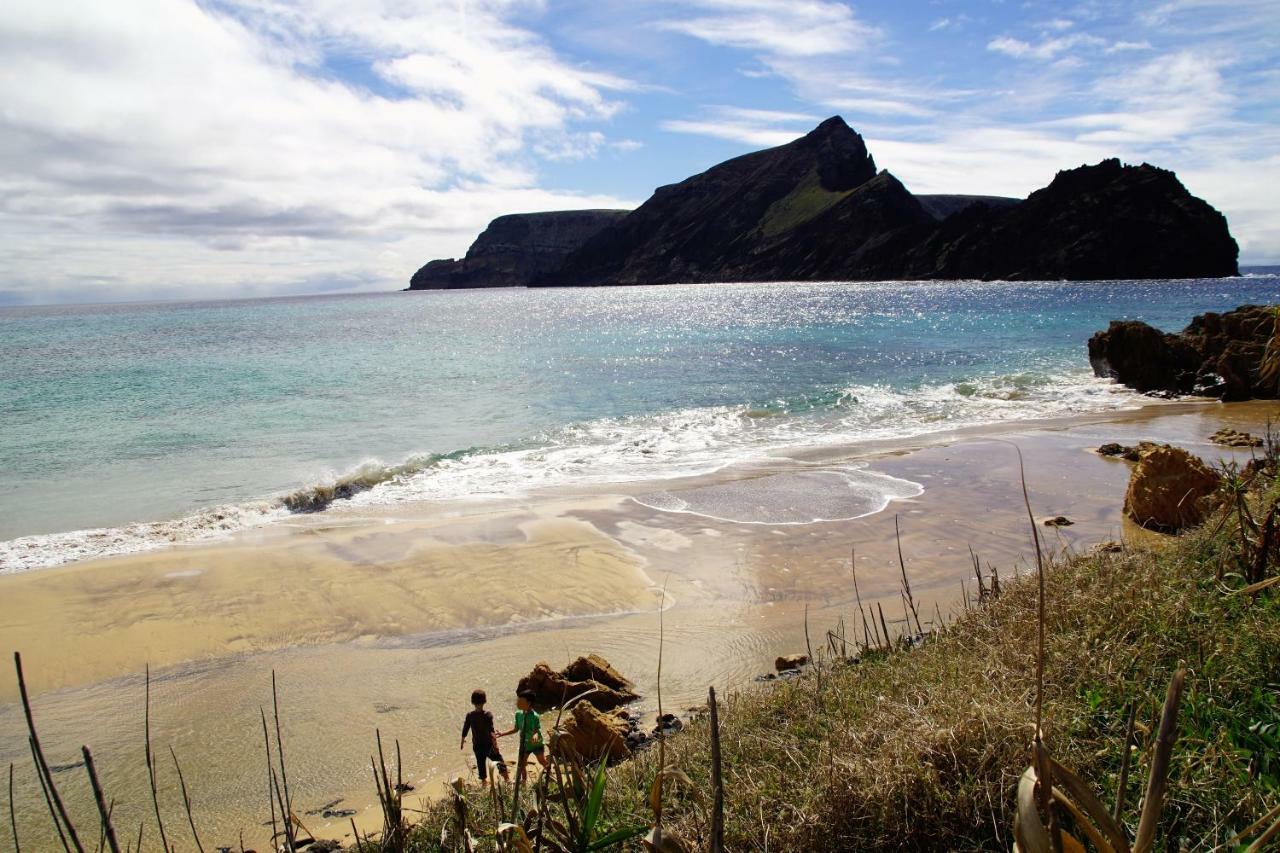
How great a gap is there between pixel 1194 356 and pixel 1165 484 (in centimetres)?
1807

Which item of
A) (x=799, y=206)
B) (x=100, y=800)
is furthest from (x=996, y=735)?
(x=799, y=206)

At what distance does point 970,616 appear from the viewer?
538 centimetres

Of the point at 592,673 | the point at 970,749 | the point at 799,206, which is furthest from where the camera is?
the point at 799,206

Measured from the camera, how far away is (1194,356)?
23984 mm

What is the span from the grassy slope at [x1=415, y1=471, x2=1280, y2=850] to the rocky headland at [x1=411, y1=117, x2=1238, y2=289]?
10887 centimetres

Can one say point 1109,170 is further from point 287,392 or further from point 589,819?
point 589,819

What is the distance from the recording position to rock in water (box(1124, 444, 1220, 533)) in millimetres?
9523

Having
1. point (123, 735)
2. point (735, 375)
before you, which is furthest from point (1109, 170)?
point (123, 735)

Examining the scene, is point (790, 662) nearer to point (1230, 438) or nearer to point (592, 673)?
point (592, 673)

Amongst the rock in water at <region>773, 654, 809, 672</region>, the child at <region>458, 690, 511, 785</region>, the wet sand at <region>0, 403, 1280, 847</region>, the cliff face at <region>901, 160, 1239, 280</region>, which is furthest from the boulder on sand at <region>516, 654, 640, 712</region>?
the cliff face at <region>901, 160, 1239, 280</region>

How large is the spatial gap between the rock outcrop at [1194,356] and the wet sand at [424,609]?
12289 millimetres

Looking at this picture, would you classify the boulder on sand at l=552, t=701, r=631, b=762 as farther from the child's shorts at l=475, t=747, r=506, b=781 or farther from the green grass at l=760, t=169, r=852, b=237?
the green grass at l=760, t=169, r=852, b=237

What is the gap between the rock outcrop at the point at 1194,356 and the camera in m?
21.8

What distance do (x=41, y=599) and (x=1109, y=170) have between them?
118 m
